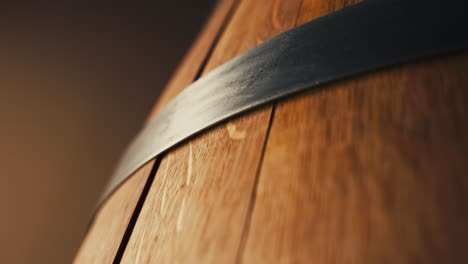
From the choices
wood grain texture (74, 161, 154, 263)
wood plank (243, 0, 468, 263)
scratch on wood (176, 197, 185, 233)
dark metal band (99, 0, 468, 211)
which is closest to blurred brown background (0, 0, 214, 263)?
wood grain texture (74, 161, 154, 263)

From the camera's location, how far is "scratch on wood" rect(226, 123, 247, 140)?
42 centimetres

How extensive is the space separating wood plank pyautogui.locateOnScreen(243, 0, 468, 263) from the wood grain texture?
232 mm

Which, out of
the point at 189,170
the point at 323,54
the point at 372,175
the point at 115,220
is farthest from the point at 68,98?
the point at 372,175

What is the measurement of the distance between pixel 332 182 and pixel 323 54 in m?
0.16

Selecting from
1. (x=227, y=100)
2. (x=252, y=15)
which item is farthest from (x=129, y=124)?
(x=227, y=100)

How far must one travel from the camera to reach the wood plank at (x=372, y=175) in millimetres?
271

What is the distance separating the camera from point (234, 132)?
0.43 m

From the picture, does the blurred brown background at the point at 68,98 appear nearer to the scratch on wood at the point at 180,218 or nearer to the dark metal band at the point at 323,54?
the dark metal band at the point at 323,54

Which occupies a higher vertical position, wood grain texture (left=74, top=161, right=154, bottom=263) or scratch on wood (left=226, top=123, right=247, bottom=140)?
scratch on wood (left=226, top=123, right=247, bottom=140)

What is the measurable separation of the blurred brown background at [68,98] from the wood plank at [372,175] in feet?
5.18

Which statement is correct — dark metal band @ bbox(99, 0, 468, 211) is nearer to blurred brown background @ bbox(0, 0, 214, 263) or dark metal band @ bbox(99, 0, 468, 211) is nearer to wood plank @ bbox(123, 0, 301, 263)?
wood plank @ bbox(123, 0, 301, 263)

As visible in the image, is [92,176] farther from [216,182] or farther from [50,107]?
[216,182]

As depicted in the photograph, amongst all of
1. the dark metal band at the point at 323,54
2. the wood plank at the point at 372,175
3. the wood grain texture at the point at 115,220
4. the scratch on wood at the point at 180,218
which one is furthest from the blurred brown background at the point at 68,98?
the wood plank at the point at 372,175

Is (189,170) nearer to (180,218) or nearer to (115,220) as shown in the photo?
(180,218)
